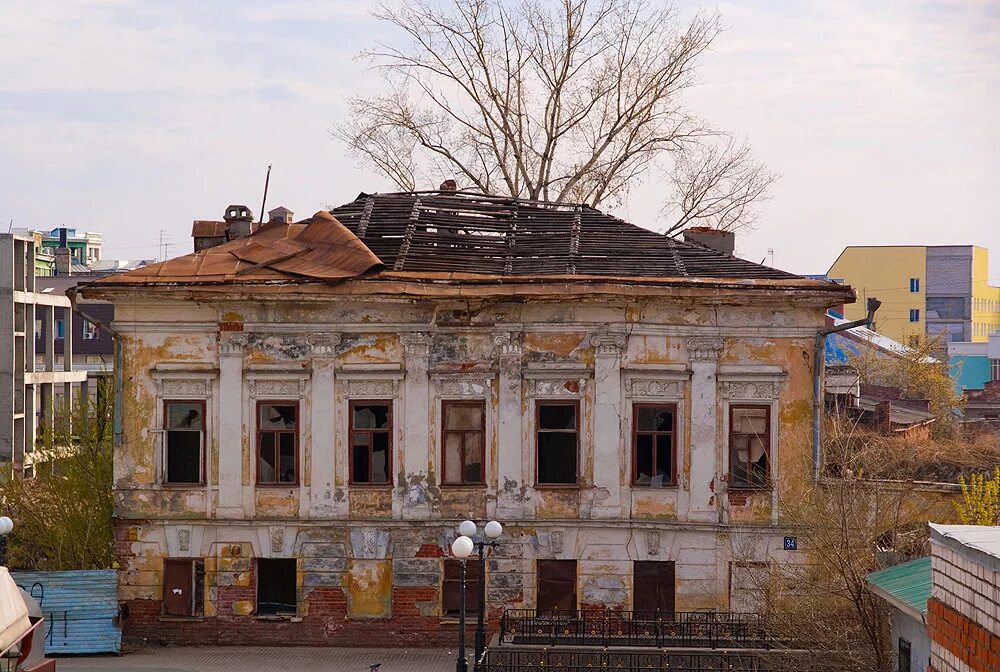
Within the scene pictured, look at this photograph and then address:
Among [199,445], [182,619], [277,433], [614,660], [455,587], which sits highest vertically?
[277,433]

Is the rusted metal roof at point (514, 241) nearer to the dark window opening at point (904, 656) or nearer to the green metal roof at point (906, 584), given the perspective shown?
the green metal roof at point (906, 584)

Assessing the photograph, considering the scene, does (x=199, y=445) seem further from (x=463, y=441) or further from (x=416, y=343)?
(x=463, y=441)

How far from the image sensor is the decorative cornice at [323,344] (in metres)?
22.6

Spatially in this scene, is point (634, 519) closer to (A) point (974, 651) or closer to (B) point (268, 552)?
(B) point (268, 552)

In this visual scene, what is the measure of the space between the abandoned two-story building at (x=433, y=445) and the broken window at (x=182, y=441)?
39mm


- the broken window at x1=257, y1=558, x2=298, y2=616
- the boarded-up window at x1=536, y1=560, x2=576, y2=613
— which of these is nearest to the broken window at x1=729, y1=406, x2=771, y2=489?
the boarded-up window at x1=536, y1=560, x2=576, y2=613

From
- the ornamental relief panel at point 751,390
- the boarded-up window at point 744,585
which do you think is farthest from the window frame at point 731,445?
the boarded-up window at point 744,585

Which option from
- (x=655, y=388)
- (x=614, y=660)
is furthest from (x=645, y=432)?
(x=614, y=660)

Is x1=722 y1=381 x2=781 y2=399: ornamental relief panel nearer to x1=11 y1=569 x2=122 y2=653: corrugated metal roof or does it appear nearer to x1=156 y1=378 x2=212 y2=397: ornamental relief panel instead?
x1=156 y1=378 x2=212 y2=397: ornamental relief panel

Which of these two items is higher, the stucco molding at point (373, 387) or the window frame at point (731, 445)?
the stucco molding at point (373, 387)

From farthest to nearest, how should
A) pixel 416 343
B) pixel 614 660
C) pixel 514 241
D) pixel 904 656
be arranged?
pixel 514 241 < pixel 416 343 < pixel 614 660 < pixel 904 656

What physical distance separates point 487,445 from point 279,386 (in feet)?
12.4

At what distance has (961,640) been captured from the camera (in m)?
10.6

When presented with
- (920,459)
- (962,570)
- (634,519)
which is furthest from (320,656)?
(920,459)
